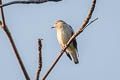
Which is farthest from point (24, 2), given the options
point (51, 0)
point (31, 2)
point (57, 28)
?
point (57, 28)

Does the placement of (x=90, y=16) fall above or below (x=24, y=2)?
below

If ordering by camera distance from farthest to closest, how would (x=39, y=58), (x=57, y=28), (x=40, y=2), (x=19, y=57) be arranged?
(x=57, y=28) < (x=39, y=58) < (x=19, y=57) < (x=40, y=2)

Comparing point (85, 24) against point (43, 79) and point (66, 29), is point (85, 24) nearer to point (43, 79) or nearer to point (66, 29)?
point (43, 79)

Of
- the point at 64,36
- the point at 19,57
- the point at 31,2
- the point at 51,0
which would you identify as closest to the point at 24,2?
the point at 31,2

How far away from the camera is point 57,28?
9.76 meters

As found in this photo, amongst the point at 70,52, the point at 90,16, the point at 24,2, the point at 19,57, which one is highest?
the point at 24,2

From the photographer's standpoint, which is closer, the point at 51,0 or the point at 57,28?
the point at 51,0

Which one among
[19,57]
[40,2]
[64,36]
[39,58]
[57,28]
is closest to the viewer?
[40,2]

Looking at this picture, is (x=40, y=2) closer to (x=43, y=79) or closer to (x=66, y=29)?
(x=43, y=79)

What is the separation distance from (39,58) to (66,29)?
7365mm

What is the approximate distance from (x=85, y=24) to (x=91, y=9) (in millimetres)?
188

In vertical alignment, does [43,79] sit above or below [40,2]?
below

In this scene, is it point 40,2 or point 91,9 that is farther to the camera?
point 91,9

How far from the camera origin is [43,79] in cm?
191
